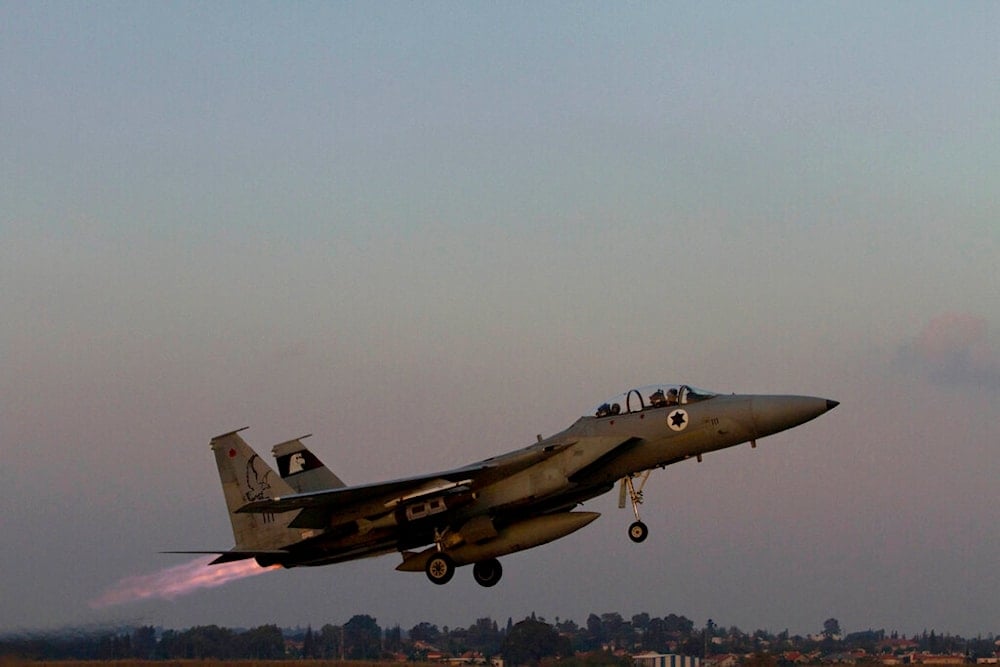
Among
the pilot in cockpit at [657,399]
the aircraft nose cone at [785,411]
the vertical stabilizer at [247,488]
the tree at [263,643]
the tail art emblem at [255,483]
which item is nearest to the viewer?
the aircraft nose cone at [785,411]

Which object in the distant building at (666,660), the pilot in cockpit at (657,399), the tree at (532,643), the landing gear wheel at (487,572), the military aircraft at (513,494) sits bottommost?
the distant building at (666,660)

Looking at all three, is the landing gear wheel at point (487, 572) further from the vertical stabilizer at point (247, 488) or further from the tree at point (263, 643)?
the tree at point (263, 643)

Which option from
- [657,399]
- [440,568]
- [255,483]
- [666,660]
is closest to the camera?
[657,399]

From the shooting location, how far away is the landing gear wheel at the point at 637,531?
28.4 m

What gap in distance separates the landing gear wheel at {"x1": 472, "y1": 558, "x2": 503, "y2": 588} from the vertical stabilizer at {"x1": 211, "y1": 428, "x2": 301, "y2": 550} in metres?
4.29

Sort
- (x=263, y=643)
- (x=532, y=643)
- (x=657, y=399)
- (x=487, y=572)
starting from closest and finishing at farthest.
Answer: (x=657, y=399) < (x=487, y=572) < (x=263, y=643) < (x=532, y=643)

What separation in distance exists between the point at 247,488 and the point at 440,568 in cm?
513

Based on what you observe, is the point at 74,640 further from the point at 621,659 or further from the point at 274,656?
the point at 621,659

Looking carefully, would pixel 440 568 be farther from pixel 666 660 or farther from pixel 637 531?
pixel 666 660

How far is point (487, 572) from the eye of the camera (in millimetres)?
31109

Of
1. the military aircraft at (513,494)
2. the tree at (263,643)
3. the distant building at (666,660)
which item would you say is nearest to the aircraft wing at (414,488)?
the military aircraft at (513,494)

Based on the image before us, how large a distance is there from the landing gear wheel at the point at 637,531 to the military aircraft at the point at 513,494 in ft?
0.07

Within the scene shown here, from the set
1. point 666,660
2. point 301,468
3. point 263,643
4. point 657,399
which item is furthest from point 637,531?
point 666,660

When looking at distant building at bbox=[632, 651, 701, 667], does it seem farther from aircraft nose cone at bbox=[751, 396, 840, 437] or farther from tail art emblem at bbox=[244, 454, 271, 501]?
aircraft nose cone at bbox=[751, 396, 840, 437]
